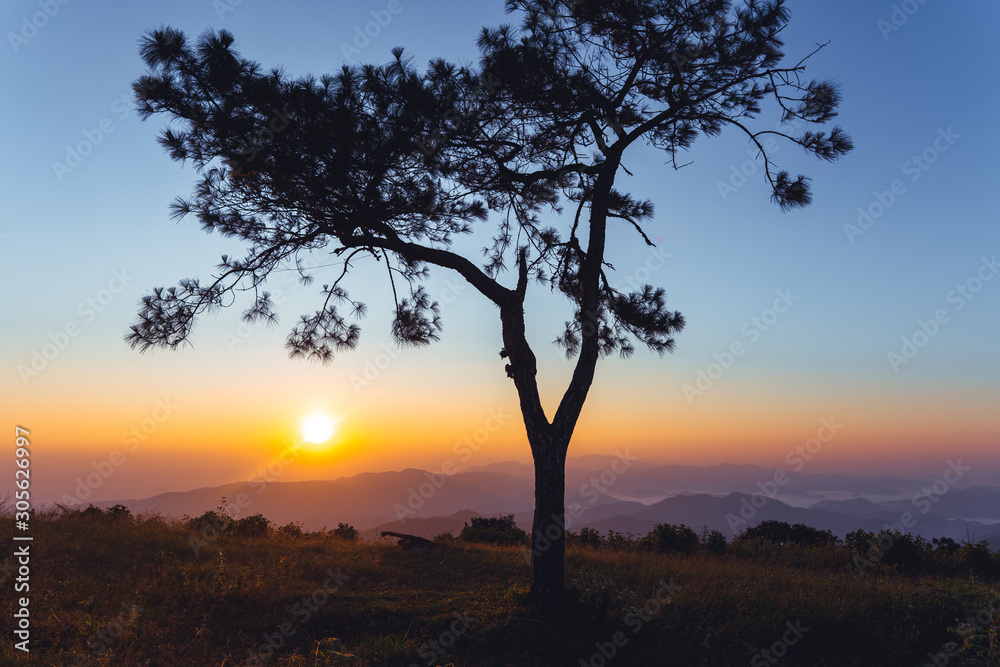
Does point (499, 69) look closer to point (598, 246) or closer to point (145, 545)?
point (598, 246)

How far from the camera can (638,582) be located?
8.09 metres

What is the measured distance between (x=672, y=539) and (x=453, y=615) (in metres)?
6.94

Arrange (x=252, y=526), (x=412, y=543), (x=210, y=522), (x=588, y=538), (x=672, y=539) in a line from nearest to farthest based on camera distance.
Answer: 1. (x=412, y=543)
2. (x=210, y=522)
3. (x=672, y=539)
4. (x=252, y=526)
5. (x=588, y=538)

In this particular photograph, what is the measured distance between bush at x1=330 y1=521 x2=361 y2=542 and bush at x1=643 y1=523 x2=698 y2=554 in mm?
6310

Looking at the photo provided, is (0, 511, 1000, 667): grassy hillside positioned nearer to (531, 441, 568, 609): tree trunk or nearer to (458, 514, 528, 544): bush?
(531, 441, 568, 609): tree trunk

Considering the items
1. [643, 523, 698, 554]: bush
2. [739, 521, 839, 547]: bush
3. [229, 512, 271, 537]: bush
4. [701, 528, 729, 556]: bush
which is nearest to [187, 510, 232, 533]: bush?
[229, 512, 271, 537]: bush

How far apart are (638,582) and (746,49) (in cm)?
737

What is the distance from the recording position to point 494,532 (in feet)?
45.3

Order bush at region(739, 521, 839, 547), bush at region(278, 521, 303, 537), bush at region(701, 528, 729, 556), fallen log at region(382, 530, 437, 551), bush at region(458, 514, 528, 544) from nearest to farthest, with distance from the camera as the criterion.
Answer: fallen log at region(382, 530, 437, 551) → bush at region(701, 528, 729, 556) → bush at region(278, 521, 303, 537) → bush at region(739, 521, 839, 547) → bush at region(458, 514, 528, 544)

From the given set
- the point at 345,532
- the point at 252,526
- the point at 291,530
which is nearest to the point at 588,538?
the point at 345,532

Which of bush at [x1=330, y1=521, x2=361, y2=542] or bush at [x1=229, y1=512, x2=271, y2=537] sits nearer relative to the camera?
bush at [x1=229, y1=512, x2=271, y2=537]

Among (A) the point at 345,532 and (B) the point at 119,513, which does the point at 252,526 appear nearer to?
(A) the point at 345,532

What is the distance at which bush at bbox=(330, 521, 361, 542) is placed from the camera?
12.5 m

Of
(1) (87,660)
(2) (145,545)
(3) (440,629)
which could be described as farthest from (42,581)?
(3) (440,629)
